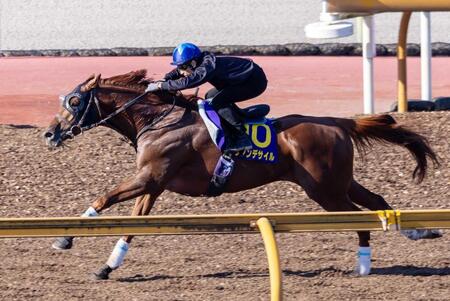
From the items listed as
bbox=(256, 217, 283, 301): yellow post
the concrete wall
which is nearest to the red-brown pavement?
the concrete wall

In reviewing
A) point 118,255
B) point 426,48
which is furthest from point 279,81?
point 118,255

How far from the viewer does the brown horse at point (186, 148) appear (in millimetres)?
9375

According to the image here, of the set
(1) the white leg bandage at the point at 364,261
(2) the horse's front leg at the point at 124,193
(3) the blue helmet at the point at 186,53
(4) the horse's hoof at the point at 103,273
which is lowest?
(1) the white leg bandage at the point at 364,261

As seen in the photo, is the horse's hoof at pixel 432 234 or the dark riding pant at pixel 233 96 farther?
the horse's hoof at pixel 432 234

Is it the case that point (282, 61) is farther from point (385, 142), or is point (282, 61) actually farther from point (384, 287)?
point (384, 287)

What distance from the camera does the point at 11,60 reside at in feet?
64.5

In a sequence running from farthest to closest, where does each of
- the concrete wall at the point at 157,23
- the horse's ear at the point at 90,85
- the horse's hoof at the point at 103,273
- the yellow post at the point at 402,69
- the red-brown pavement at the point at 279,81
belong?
the concrete wall at the point at 157,23 < the red-brown pavement at the point at 279,81 < the yellow post at the point at 402,69 < the horse's ear at the point at 90,85 < the horse's hoof at the point at 103,273

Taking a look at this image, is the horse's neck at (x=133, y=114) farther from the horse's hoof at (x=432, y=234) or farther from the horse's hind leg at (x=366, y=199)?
the horse's hoof at (x=432, y=234)

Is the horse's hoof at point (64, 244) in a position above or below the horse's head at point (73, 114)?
below

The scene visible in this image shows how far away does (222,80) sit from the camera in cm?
942

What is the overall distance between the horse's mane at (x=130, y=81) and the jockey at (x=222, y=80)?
8.6 inches

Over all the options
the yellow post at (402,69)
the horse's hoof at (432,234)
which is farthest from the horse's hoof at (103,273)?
the yellow post at (402,69)

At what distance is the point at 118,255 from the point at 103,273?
0.58ft

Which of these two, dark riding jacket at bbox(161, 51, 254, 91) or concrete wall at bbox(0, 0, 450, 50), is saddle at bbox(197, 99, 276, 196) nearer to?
dark riding jacket at bbox(161, 51, 254, 91)
